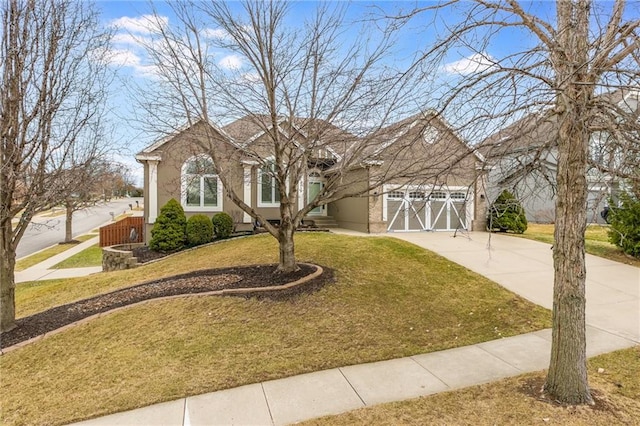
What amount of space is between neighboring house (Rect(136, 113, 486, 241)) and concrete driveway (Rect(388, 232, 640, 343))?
1.23 meters

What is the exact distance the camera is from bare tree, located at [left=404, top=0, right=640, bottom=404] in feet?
10.5

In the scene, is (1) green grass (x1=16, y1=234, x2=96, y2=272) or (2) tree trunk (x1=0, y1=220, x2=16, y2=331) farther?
(1) green grass (x1=16, y1=234, x2=96, y2=272)

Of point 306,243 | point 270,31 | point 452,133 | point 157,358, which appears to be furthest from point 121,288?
point 452,133

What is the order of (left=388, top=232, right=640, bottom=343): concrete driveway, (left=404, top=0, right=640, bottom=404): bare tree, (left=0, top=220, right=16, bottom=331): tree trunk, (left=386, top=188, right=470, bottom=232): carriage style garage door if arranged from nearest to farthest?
1. (left=404, top=0, right=640, bottom=404): bare tree
2. (left=0, top=220, right=16, bottom=331): tree trunk
3. (left=388, top=232, right=640, bottom=343): concrete driveway
4. (left=386, top=188, right=470, bottom=232): carriage style garage door

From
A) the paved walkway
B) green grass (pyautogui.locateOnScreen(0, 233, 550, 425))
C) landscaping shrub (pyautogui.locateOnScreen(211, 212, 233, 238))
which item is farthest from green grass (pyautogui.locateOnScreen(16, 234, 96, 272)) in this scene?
the paved walkway

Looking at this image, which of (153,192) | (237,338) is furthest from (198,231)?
(237,338)

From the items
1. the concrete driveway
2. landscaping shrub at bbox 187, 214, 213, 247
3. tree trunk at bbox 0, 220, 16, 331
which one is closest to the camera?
tree trunk at bbox 0, 220, 16, 331

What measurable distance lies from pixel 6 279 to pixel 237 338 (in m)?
4.27

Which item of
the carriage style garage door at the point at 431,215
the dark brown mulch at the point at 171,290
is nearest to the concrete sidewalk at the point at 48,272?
the dark brown mulch at the point at 171,290

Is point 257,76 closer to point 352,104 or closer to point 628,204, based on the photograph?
point 352,104

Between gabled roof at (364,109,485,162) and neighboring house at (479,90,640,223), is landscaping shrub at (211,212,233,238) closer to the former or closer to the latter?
gabled roof at (364,109,485,162)

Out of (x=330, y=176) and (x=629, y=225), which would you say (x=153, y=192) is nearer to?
(x=330, y=176)

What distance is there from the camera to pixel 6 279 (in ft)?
19.7

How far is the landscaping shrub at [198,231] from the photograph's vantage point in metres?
13.2
